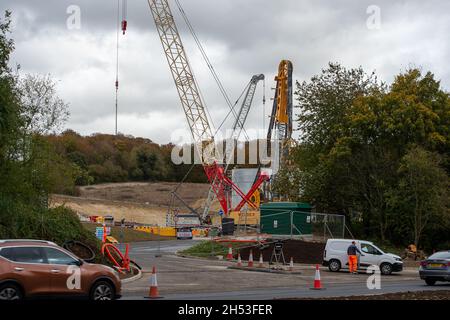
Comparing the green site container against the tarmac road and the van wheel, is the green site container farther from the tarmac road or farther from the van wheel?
the van wheel

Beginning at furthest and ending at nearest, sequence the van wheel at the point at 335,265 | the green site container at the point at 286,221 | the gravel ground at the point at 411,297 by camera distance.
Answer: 1. the green site container at the point at 286,221
2. the van wheel at the point at 335,265
3. the gravel ground at the point at 411,297

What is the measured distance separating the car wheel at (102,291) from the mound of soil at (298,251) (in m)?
24.2

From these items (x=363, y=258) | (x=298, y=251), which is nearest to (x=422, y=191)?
(x=298, y=251)

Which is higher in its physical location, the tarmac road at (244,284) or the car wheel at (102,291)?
the car wheel at (102,291)

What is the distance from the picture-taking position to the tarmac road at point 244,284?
69.8 ft

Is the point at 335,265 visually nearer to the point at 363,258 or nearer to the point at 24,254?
the point at 363,258

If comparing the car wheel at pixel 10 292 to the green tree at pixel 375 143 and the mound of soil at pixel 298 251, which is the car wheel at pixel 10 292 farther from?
the green tree at pixel 375 143

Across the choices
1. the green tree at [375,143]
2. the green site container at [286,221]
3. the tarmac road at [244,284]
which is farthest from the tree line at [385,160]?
the tarmac road at [244,284]

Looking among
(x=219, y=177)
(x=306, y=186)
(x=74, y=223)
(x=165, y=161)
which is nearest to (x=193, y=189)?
(x=165, y=161)

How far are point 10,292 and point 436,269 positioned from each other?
1662 centimetres

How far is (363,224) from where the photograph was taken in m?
54.4

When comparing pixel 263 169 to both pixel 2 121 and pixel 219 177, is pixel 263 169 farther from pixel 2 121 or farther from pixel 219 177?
pixel 2 121

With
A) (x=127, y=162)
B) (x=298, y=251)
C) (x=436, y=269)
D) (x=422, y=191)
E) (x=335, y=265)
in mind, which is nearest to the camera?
(x=436, y=269)

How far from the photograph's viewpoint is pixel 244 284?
2617 cm
